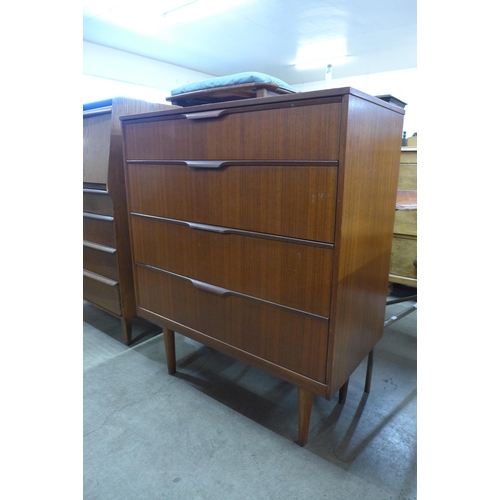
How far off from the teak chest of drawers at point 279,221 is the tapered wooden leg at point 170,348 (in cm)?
16

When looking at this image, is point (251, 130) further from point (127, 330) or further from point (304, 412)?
point (127, 330)

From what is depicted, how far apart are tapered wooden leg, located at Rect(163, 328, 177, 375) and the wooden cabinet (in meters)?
1.55

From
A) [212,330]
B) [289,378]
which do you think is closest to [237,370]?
[212,330]

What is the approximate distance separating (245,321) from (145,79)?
624 centimetres

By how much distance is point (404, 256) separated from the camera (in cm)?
230

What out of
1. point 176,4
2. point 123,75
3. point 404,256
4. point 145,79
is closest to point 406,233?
point 404,256

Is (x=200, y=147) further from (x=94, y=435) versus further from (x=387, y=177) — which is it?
(x=94, y=435)

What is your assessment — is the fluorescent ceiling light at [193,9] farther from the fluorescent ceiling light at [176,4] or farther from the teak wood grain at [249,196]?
the teak wood grain at [249,196]

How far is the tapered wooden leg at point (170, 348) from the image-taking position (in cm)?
152

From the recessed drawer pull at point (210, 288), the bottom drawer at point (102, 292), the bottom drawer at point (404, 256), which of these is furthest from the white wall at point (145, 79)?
the recessed drawer pull at point (210, 288)

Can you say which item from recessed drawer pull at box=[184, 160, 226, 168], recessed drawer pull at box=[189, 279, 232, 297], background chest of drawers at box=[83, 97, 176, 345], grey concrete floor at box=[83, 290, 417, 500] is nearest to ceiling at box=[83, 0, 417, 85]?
background chest of drawers at box=[83, 97, 176, 345]

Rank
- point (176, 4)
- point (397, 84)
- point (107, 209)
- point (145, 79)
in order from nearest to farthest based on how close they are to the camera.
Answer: point (107, 209) → point (176, 4) → point (145, 79) → point (397, 84)

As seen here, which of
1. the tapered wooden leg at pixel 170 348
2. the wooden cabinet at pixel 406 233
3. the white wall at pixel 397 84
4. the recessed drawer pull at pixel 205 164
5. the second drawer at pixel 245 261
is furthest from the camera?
the white wall at pixel 397 84
